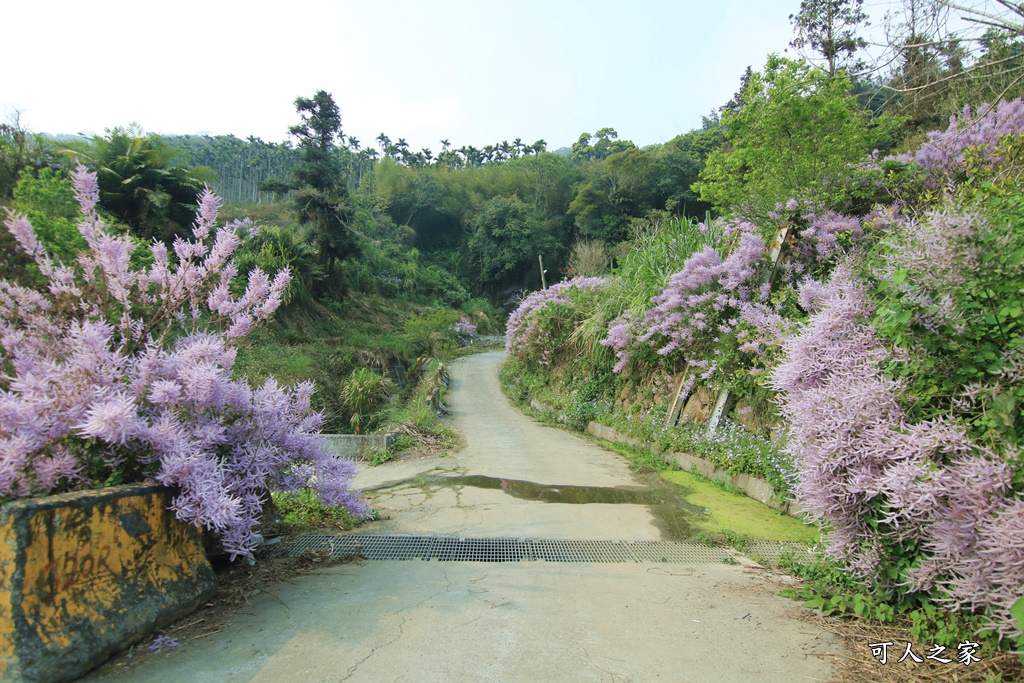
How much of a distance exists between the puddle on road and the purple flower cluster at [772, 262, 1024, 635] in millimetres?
1724

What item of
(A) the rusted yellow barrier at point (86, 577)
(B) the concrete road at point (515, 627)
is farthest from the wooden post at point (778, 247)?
(A) the rusted yellow barrier at point (86, 577)

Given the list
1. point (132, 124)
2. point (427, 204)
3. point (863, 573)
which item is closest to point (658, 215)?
point (427, 204)

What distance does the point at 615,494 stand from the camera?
5.54m

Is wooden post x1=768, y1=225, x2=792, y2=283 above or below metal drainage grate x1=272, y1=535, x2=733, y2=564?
above

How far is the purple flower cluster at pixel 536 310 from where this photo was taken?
40.8ft

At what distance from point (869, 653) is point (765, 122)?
14.6m

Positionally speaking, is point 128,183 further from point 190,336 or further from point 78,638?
point 78,638

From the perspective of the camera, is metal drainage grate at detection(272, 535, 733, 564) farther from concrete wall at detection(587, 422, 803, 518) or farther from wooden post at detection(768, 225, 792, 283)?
wooden post at detection(768, 225, 792, 283)

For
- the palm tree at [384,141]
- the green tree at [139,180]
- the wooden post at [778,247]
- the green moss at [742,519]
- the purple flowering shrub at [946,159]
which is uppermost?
the palm tree at [384,141]

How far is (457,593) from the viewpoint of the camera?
10.2ft

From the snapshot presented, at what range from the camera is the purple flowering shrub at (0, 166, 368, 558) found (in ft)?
Answer: 8.27

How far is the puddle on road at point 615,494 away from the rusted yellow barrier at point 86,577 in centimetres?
313

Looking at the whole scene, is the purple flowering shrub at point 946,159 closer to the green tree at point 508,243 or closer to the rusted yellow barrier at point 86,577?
the rusted yellow barrier at point 86,577

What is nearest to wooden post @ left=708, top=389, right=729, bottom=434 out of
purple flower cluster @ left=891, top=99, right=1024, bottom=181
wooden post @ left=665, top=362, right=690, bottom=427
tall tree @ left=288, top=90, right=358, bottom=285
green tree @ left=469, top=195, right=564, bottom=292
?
wooden post @ left=665, top=362, right=690, bottom=427
